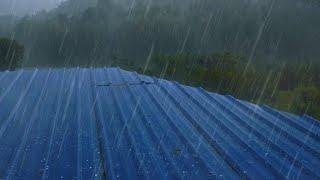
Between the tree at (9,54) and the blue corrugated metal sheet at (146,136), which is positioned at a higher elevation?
the blue corrugated metal sheet at (146,136)

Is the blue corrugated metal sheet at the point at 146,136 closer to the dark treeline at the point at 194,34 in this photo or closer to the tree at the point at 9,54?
the tree at the point at 9,54

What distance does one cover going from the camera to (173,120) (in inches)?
158

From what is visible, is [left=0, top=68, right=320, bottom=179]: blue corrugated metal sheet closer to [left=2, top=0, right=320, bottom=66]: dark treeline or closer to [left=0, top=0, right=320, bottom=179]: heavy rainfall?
[left=0, top=0, right=320, bottom=179]: heavy rainfall

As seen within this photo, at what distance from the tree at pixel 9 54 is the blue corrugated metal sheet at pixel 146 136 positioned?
14.5 metres

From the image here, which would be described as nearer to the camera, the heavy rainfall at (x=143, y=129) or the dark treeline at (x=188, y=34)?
the heavy rainfall at (x=143, y=129)

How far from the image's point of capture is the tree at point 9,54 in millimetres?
18750

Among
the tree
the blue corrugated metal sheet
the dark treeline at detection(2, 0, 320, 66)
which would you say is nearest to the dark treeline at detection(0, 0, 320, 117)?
the dark treeline at detection(2, 0, 320, 66)

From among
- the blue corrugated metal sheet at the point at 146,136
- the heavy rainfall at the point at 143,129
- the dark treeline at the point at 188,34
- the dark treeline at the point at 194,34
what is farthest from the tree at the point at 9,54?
the blue corrugated metal sheet at the point at 146,136

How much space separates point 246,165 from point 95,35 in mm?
27585

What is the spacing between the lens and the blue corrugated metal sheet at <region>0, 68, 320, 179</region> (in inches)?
108

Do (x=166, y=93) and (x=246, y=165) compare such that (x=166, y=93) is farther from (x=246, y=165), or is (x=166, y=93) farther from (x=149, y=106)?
(x=246, y=165)

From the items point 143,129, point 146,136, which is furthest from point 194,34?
point 146,136

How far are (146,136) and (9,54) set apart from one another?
17905mm

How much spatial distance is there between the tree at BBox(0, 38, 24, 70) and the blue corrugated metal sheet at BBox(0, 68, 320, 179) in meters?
14.5
